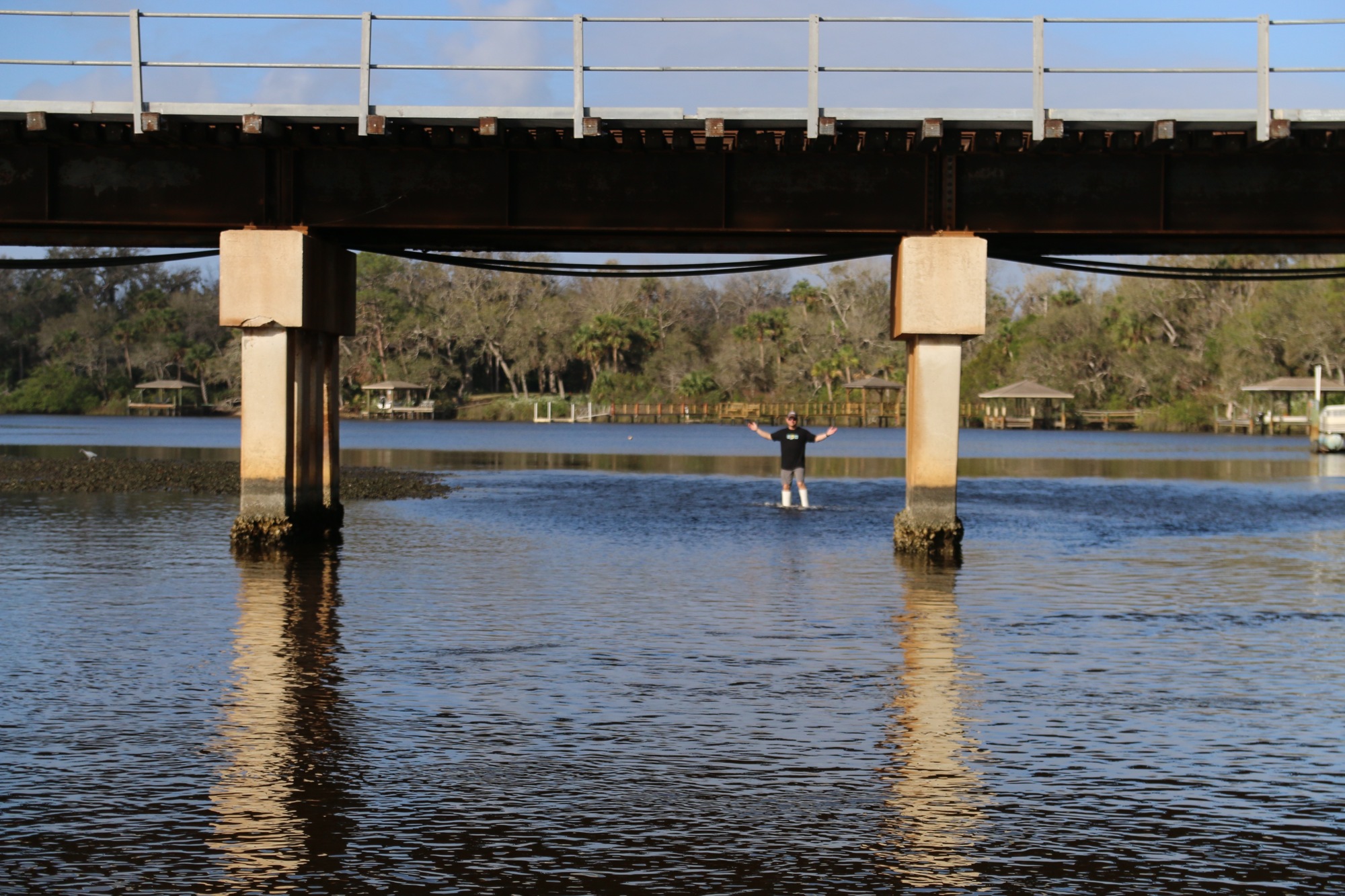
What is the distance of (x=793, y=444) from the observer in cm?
3309

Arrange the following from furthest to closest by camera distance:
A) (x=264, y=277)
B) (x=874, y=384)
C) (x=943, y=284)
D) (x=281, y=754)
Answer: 1. (x=874, y=384)
2. (x=264, y=277)
3. (x=943, y=284)
4. (x=281, y=754)

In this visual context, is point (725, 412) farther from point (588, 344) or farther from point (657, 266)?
point (657, 266)

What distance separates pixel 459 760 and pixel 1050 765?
158 inches

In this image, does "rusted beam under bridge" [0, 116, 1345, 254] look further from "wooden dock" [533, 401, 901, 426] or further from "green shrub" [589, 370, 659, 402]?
"green shrub" [589, 370, 659, 402]

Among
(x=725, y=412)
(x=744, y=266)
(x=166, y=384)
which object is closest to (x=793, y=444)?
(x=744, y=266)

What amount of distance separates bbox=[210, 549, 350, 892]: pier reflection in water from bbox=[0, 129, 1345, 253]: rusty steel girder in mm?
8323

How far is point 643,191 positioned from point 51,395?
125 m

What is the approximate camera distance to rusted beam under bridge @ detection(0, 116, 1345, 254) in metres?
23.0

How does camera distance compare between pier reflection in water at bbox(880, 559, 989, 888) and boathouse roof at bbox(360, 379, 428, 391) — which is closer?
pier reflection in water at bbox(880, 559, 989, 888)

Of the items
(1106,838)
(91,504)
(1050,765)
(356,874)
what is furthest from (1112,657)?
(91,504)

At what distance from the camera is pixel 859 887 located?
7.77m

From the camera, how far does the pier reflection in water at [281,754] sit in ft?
26.9

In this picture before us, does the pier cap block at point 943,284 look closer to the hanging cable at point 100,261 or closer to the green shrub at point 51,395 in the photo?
the hanging cable at point 100,261

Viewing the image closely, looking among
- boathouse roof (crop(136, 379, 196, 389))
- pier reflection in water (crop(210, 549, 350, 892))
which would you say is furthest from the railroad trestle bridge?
boathouse roof (crop(136, 379, 196, 389))
